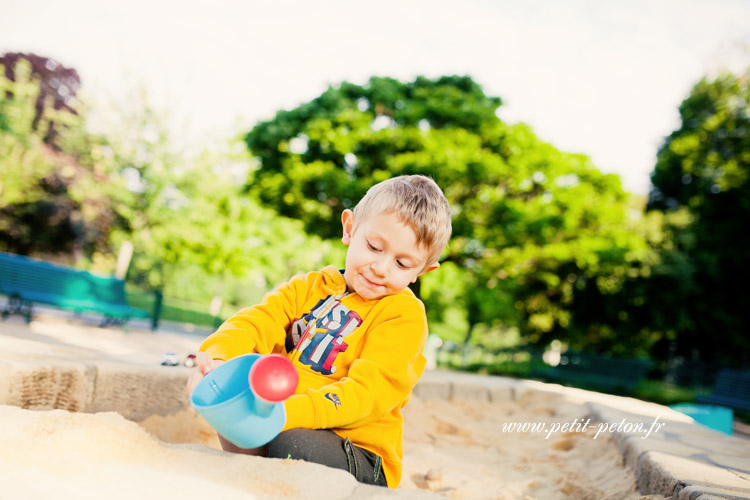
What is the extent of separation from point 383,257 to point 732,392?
985cm

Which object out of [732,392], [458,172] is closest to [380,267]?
[458,172]

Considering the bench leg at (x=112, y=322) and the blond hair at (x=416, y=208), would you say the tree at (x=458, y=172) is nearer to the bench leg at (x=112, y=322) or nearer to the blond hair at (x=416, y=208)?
the bench leg at (x=112, y=322)

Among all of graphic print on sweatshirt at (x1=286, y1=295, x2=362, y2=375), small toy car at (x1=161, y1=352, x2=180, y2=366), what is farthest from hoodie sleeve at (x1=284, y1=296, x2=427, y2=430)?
small toy car at (x1=161, y1=352, x2=180, y2=366)

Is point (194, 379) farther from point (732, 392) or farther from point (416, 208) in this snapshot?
point (732, 392)

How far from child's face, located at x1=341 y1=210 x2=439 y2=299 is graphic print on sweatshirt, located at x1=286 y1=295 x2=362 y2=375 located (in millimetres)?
100

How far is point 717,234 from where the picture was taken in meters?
16.3

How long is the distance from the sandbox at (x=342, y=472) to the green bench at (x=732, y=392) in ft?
16.1

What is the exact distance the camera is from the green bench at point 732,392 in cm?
854

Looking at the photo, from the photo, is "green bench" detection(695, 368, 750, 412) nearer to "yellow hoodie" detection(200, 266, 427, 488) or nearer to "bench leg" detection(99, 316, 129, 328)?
"yellow hoodie" detection(200, 266, 427, 488)

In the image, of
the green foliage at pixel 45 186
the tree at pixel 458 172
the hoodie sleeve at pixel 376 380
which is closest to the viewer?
the hoodie sleeve at pixel 376 380

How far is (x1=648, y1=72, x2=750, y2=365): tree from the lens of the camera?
15.4m

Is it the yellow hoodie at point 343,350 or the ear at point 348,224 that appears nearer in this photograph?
the yellow hoodie at point 343,350

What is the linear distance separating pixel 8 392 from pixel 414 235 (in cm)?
174

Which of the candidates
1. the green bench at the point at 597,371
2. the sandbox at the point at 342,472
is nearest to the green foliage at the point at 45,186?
the sandbox at the point at 342,472
